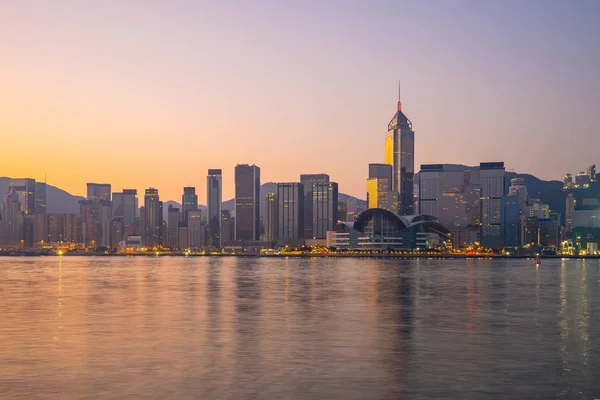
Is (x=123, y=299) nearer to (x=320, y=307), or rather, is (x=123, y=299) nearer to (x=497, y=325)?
(x=320, y=307)

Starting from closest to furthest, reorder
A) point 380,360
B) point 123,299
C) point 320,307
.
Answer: point 380,360 < point 320,307 < point 123,299

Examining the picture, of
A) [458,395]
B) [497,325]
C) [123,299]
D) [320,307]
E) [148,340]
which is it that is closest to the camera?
[458,395]

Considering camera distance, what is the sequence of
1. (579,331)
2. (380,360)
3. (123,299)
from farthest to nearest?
1. (123,299)
2. (579,331)
3. (380,360)

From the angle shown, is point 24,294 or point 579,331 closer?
point 579,331

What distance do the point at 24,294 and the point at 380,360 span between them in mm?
70489

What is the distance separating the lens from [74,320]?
6200 cm

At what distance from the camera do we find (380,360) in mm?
40844

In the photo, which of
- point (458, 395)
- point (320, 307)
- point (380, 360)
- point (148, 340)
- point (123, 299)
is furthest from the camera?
point (123, 299)

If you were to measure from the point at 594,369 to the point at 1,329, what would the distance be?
1653 inches

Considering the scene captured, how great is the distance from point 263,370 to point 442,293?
215 ft

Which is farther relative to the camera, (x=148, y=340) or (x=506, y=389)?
(x=148, y=340)

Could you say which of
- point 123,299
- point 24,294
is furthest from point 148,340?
point 24,294

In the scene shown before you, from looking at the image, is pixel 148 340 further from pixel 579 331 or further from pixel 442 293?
pixel 442 293

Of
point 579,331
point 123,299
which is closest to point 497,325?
point 579,331
